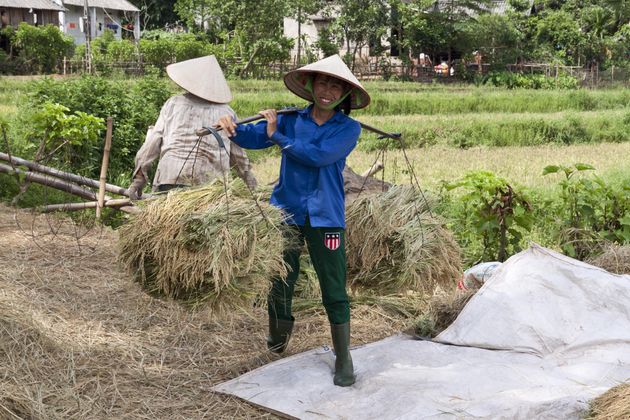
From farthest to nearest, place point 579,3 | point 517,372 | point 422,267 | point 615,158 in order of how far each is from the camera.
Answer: point 579,3, point 615,158, point 422,267, point 517,372

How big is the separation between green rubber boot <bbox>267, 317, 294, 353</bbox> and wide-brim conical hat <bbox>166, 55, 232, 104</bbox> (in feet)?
4.22

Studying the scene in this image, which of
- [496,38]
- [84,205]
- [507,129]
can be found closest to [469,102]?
[507,129]

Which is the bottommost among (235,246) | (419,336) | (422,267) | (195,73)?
(419,336)

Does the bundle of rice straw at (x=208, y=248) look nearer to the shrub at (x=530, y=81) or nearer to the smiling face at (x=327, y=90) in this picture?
the smiling face at (x=327, y=90)

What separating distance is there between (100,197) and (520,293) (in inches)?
127

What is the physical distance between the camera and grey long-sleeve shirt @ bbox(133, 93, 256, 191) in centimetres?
454

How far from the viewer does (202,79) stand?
4.64m

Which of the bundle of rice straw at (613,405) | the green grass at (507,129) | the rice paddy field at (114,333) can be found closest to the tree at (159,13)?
the green grass at (507,129)

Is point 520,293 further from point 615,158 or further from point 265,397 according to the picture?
point 615,158

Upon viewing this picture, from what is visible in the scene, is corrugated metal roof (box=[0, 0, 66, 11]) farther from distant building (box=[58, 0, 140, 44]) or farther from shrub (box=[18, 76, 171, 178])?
shrub (box=[18, 76, 171, 178])

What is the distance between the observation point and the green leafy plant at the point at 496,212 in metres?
5.52

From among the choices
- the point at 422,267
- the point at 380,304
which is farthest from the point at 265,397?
the point at 380,304

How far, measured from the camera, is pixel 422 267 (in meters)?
4.27

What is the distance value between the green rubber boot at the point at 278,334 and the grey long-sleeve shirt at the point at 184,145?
2.76 ft
